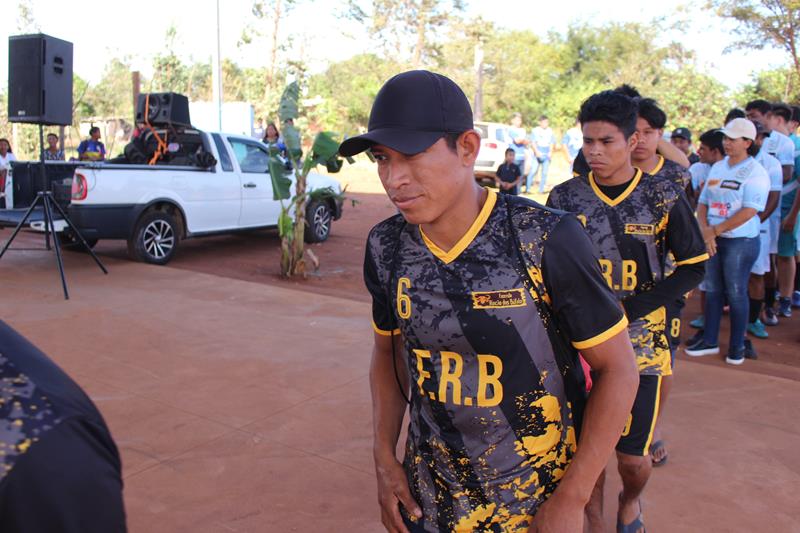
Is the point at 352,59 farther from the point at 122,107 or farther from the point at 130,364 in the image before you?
the point at 130,364

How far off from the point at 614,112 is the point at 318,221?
383 inches

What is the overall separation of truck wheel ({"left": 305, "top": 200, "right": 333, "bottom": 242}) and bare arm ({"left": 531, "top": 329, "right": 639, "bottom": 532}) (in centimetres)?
1054

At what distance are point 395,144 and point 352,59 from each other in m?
41.7

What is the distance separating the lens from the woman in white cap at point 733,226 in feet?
17.7

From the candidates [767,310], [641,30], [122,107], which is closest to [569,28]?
[641,30]

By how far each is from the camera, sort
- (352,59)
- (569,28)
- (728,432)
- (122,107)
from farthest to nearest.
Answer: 1. (569,28)
2. (352,59)
3. (122,107)
4. (728,432)

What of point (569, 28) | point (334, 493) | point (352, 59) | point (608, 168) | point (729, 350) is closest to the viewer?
point (608, 168)

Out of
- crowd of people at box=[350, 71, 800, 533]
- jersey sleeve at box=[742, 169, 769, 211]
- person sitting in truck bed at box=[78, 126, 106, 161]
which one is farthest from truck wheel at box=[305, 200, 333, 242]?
crowd of people at box=[350, 71, 800, 533]

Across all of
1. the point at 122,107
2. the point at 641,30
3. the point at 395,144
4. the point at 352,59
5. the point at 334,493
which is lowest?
the point at 334,493

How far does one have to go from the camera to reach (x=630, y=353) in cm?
169

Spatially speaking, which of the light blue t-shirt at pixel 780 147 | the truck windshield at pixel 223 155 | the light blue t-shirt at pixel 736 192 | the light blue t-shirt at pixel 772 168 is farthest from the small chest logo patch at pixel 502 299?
the truck windshield at pixel 223 155

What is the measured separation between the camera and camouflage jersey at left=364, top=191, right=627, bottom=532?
1.64m

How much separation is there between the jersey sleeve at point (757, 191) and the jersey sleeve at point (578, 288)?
439cm

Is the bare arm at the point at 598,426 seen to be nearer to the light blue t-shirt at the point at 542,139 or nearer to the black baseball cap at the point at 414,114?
the black baseball cap at the point at 414,114
